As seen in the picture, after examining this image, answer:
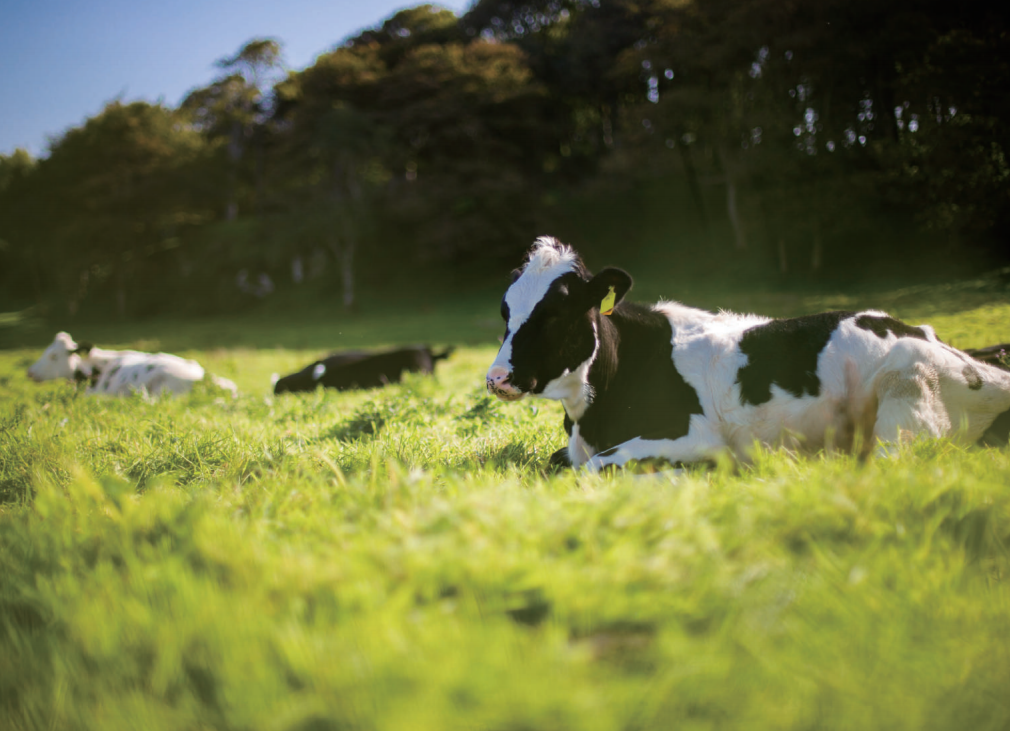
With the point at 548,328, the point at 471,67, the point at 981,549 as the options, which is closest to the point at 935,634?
the point at 981,549

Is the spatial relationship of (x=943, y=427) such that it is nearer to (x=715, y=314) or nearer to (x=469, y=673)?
(x=715, y=314)

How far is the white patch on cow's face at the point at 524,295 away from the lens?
3350mm

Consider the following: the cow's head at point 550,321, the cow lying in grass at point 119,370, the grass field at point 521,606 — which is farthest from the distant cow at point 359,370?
the grass field at point 521,606

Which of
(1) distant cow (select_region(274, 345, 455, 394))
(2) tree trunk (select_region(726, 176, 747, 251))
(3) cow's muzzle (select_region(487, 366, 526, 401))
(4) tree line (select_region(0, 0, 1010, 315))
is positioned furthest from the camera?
(2) tree trunk (select_region(726, 176, 747, 251))

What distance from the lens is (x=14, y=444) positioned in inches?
179

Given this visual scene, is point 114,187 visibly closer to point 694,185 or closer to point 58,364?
point 58,364

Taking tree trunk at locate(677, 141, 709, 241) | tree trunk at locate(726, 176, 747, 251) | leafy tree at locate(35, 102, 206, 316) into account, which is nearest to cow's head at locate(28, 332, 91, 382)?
tree trunk at locate(726, 176, 747, 251)

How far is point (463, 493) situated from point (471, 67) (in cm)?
4029

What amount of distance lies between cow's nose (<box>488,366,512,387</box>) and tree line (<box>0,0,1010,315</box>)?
48.7ft

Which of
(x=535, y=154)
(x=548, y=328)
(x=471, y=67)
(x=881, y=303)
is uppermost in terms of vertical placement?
(x=471, y=67)

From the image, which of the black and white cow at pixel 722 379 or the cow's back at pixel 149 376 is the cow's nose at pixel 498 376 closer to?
the black and white cow at pixel 722 379

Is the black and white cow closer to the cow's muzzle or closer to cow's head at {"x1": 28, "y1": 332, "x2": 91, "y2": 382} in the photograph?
the cow's muzzle

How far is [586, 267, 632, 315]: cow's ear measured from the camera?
3.64m

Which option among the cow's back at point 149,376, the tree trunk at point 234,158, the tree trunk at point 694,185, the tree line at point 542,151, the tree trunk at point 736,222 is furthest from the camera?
the tree trunk at point 234,158
